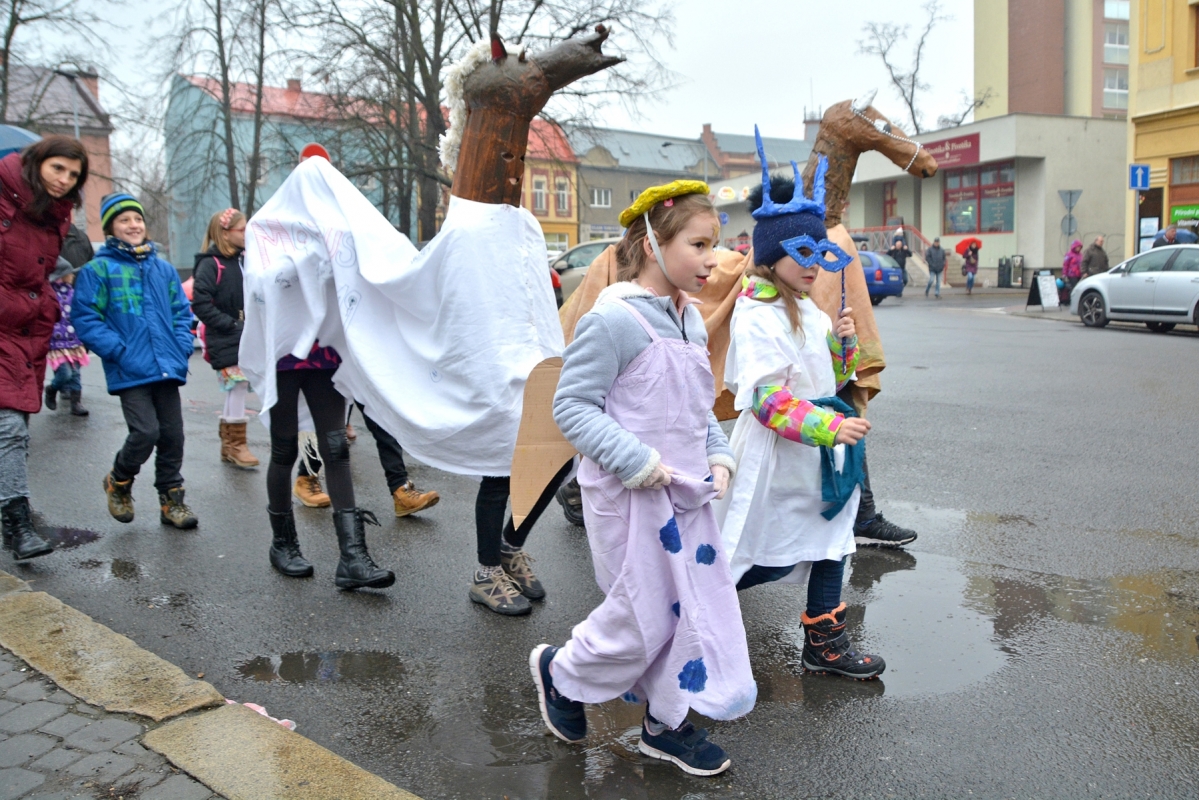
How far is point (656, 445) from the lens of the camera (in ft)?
9.16

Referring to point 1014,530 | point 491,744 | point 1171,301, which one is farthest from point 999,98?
point 491,744

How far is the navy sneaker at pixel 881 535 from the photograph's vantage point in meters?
5.02

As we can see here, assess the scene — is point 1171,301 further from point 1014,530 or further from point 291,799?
point 291,799

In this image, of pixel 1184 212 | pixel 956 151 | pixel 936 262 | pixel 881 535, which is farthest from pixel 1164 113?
pixel 881 535

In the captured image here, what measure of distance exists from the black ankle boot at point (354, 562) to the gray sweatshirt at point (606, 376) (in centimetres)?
200

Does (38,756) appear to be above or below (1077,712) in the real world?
above

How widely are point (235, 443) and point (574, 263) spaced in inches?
480

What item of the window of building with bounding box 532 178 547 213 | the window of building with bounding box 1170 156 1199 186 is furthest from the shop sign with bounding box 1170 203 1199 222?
the window of building with bounding box 532 178 547 213

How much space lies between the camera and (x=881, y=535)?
5.04 meters

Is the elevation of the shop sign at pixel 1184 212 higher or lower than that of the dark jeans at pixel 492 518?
higher

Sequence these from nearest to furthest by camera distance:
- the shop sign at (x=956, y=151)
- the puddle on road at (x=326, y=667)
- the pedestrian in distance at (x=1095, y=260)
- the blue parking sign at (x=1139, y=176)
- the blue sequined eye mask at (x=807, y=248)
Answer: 1. the blue sequined eye mask at (x=807, y=248)
2. the puddle on road at (x=326, y=667)
3. the blue parking sign at (x=1139, y=176)
4. the pedestrian in distance at (x=1095, y=260)
5. the shop sign at (x=956, y=151)

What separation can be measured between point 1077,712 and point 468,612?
90.6 inches

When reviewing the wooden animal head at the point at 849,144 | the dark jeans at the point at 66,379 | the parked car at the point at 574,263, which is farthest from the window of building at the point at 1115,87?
the wooden animal head at the point at 849,144

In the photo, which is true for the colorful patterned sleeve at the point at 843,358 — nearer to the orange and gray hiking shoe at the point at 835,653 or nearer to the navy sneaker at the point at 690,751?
the orange and gray hiking shoe at the point at 835,653
